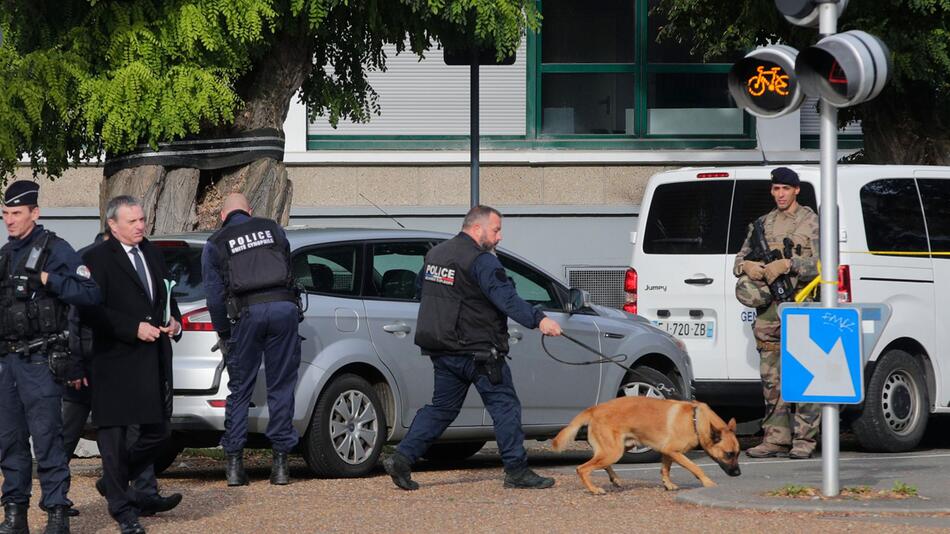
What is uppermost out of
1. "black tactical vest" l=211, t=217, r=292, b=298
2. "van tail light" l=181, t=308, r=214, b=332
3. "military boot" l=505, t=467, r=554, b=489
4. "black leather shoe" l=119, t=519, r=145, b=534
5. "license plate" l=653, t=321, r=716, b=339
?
"black tactical vest" l=211, t=217, r=292, b=298

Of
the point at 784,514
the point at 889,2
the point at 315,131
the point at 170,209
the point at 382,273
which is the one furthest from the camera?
the point at 315,131

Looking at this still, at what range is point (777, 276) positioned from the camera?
11.2 metres

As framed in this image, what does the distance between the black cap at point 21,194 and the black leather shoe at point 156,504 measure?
171 centimetres

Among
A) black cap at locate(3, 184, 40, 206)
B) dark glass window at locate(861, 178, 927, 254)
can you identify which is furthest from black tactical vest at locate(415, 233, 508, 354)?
dark glass window at locate(861, 178, 927, 254)

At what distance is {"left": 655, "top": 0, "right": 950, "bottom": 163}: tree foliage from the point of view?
1379 cm

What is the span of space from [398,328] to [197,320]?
1400mm

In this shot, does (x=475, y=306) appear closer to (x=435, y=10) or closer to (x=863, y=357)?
(x=863, y=357)

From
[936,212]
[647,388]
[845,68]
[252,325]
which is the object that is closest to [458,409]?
[252,325]

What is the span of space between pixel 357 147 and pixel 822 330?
464 inches

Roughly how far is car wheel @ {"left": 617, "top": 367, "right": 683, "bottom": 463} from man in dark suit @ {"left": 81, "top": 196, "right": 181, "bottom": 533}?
173 inches

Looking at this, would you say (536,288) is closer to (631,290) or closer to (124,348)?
(631,290)

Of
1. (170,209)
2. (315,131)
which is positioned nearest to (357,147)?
(315,131)

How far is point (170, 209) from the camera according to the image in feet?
42.1

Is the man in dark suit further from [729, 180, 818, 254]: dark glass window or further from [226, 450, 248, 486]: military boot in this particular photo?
[729, 180, 818, 254]: dark glass window
